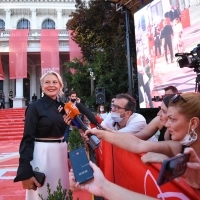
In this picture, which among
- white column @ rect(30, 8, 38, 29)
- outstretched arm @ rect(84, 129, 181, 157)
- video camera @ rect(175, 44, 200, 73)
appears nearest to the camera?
outstretched arm @ rect(84, 129, 181, 157)

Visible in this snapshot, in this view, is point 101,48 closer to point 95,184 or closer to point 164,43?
point 164,43

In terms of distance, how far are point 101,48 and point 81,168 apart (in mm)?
11340

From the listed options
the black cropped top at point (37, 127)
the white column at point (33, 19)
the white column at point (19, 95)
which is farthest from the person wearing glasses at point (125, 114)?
the white column at point (33, 19)

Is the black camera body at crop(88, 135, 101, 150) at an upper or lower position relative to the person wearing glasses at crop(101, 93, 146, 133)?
lower

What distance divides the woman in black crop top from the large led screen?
3451 millimetres

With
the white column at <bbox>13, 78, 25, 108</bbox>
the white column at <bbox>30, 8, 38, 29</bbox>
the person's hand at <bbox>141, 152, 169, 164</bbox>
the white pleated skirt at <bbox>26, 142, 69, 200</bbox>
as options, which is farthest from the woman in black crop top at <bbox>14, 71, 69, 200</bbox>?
the white column at <bbox>30, 8, 38, 29</bbox>

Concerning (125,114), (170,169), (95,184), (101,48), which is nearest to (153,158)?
(95,184)

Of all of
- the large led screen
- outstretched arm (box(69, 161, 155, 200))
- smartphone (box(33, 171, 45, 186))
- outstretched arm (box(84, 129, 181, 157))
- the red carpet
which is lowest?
the red carpet

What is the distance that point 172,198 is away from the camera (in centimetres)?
116

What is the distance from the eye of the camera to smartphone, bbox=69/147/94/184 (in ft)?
3.40

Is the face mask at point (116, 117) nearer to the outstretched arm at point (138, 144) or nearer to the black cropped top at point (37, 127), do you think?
the black cropped top at point (37, 127)

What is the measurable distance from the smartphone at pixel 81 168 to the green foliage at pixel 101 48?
345 inches

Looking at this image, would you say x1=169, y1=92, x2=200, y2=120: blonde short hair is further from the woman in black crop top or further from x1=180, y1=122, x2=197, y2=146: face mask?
the woman in black crop top

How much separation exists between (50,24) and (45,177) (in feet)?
93.7
